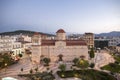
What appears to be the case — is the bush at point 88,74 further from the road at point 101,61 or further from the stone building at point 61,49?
the stone building at point 61,49

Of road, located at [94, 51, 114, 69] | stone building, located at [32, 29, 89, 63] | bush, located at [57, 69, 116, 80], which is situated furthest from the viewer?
stone building, located at [32, 29, 89, 63]

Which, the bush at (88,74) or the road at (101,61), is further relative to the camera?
the road at (101,61)

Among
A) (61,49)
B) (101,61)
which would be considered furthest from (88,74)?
(101,61)

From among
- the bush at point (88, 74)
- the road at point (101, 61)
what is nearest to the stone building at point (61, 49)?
the road at point (101, 61)

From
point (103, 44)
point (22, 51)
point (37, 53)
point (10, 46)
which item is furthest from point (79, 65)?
point (103, 44)

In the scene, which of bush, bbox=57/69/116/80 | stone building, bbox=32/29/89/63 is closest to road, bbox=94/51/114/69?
stone building, bbox=32/29/89/63

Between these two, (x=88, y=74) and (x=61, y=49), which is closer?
(x=88, y=74)

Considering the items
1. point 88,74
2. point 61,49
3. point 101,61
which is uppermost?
point 61,49

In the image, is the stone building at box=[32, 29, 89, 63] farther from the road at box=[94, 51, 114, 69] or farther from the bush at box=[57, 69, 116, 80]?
the bush at box=[57, 69, 116, 80]

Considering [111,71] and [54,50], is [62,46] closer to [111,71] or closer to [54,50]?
[54,50]

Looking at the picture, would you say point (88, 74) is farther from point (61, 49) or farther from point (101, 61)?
point (101, 61)

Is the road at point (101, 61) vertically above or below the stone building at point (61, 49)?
below

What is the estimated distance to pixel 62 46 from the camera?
21.9 metres

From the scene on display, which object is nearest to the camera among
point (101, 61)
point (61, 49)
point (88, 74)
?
point (88, 74)
